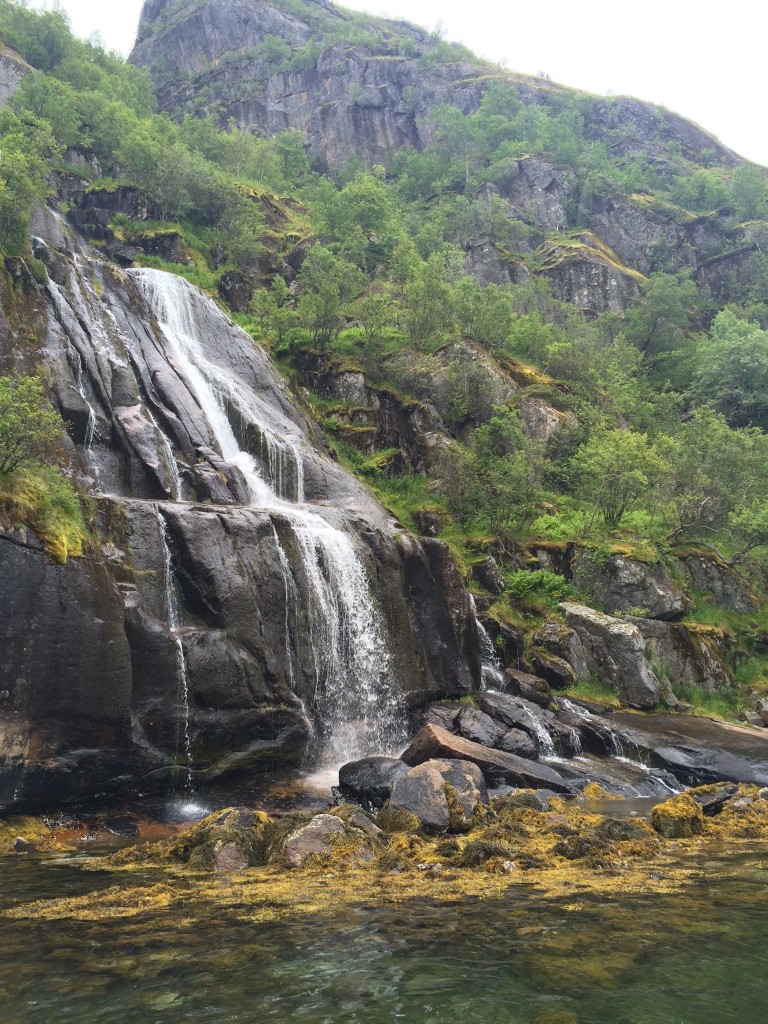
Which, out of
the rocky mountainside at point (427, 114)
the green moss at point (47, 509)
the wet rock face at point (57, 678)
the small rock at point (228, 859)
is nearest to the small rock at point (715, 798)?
the small rock at point (228, 859)

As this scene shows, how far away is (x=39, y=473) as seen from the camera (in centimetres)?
1545

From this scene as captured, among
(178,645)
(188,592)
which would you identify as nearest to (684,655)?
(188,592)

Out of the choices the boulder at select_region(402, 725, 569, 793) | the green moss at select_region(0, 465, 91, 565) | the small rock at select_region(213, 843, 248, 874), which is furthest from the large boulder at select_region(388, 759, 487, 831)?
the green moss at select_region(0, 465, 91, 565)

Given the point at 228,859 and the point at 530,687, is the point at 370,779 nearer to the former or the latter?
the point at 228,859

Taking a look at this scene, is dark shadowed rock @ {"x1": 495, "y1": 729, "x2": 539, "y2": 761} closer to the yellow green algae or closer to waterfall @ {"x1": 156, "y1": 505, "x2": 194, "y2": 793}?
the yellow green algae

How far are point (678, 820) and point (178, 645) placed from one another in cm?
1165

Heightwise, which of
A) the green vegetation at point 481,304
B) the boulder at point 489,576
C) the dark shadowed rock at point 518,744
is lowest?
the dark shadowed rock at point 518,744

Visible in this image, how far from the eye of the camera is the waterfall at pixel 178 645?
15.5 metres

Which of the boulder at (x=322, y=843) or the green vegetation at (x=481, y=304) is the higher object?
the green vegetation at (x=481, y=304)

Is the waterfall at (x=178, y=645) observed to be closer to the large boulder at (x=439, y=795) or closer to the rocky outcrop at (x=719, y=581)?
the large boulder at (x=439, y=795)

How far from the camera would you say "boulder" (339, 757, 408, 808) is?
14695 mm

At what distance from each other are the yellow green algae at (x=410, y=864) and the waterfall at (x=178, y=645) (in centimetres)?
A: 371

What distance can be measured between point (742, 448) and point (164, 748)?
34.5 metres

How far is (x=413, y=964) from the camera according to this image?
6488mm
